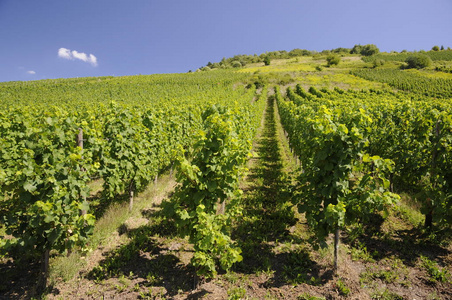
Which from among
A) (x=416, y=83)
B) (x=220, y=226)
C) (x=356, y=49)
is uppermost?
(x=356, y=49)

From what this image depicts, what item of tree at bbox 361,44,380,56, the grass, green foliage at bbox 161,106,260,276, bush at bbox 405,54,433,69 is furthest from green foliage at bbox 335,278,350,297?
tree at bbox 361,44,380,56

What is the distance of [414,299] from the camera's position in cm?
410

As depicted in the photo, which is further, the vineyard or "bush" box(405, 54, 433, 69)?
"bush" box(405, 54, 433, 69)

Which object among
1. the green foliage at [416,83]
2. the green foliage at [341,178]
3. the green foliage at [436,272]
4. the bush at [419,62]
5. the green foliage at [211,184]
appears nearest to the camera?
the green foliage at [341,178]

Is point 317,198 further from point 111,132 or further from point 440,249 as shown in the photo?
point 111,132

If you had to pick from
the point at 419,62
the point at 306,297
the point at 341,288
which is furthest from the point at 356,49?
the point at 306,297

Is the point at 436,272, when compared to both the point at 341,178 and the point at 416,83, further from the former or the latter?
the point at 416,83

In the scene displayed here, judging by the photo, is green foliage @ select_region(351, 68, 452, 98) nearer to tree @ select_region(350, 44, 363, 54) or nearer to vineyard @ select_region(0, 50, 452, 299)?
vineyard @ select_region(0, 50, 452, 299)

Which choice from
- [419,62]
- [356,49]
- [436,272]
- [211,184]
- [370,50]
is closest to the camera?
[211,184]

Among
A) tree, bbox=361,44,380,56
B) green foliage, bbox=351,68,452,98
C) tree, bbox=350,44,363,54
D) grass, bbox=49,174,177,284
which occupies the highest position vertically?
tree, bbox=350,44,363,54

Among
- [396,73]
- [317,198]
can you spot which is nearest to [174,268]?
[317,198]

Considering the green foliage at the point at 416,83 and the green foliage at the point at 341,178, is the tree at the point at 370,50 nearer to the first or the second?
the green foliage at the point at 416,83

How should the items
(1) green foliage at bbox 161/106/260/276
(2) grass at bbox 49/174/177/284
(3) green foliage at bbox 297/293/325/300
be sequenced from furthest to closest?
(2) grass at bbox 49/174/177/284
(1) green foliage at bbox 161/106/260/276
(3) green foliage at bbox 297/293/325/300

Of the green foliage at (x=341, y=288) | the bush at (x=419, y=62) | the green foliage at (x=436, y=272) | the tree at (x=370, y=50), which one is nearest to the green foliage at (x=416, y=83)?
the bush at (x=419, y=62)
